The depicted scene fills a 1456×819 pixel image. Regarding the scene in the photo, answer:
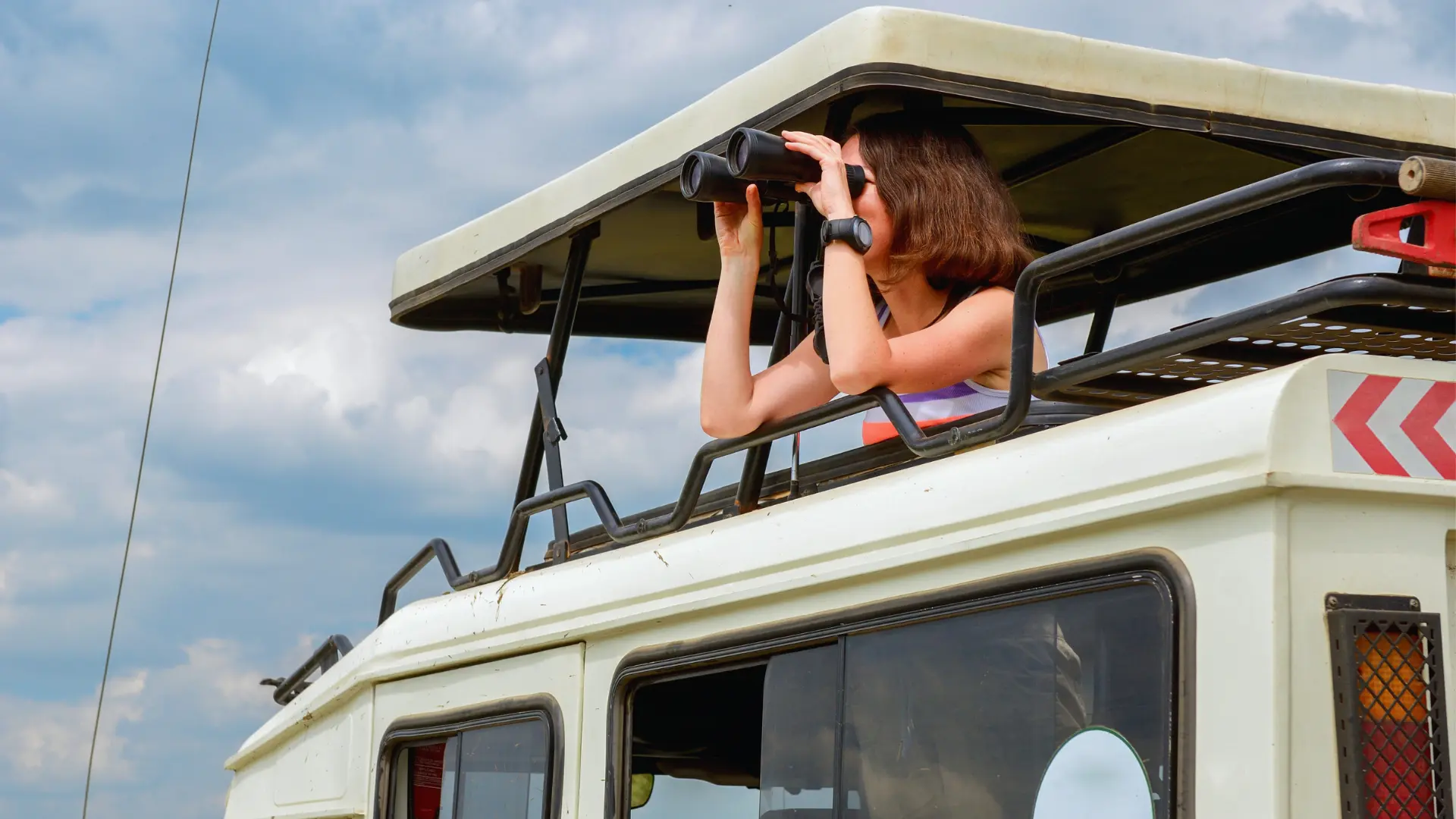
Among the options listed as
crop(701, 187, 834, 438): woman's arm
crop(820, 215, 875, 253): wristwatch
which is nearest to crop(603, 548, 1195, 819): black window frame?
crop(701, 187, 834, 438): woman's arm

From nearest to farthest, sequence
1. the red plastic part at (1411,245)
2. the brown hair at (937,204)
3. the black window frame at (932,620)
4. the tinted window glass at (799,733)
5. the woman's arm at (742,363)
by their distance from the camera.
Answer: the black window frame at (932,620)
the red plastic part at (1411,245)
the tinted window glass at (799,733)
the brown hair at (937,204)
the woman's arm at (742,363)

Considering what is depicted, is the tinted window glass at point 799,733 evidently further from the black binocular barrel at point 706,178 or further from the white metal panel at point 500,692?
the black binocular barrel at point 706,178

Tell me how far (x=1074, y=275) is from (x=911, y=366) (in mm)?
1796

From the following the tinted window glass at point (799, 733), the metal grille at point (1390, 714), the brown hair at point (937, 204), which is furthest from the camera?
the brown hair at point (937, 204)

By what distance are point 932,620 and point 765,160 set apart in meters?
1.07

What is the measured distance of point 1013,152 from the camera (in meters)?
4.07

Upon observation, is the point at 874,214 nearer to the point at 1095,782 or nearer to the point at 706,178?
the point at 706,178

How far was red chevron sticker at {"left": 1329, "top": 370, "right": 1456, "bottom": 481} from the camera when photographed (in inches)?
79.7

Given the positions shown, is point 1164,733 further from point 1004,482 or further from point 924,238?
point 924,238

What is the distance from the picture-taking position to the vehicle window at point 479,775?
3.33 meters

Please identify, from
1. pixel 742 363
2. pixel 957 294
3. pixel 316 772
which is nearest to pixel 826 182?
pixel 957 294

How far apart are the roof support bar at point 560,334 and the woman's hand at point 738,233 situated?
19.9 inches

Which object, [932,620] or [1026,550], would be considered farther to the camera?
[932,620]

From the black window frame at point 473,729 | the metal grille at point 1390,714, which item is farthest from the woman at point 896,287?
the metal grille at point 1390,714
